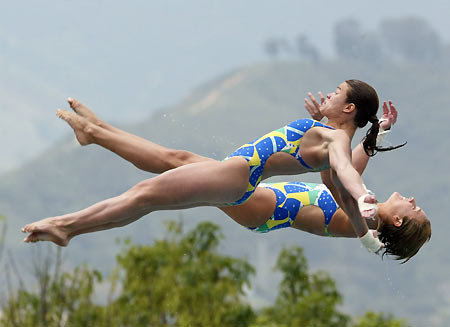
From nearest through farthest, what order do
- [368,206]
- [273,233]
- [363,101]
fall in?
1. [368,206]
2. [363,101]
3. [273,233]

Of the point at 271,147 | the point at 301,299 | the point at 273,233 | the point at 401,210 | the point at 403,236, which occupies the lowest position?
the point at 403,236

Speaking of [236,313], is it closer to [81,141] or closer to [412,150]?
[81,141]

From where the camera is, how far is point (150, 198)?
5203 mm

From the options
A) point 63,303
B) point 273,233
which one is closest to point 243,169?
point 63,303

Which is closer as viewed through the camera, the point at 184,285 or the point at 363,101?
the point at 363,101

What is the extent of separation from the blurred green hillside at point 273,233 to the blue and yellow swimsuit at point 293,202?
12567 cm

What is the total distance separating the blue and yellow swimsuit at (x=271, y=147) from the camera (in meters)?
5.40

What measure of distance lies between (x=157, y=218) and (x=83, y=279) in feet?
486

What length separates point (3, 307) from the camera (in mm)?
11055

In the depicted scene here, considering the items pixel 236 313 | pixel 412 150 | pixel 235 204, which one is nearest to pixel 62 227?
pixel 235 204

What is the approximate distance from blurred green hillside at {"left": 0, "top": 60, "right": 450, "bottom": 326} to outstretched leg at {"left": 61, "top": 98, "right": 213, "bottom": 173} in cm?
12627

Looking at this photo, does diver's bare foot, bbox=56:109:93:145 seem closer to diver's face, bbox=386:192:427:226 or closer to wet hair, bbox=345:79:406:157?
wet hair, bbox=345:79:406:157

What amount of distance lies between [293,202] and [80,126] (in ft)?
5.52

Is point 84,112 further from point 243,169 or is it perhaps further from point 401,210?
point 401,210
